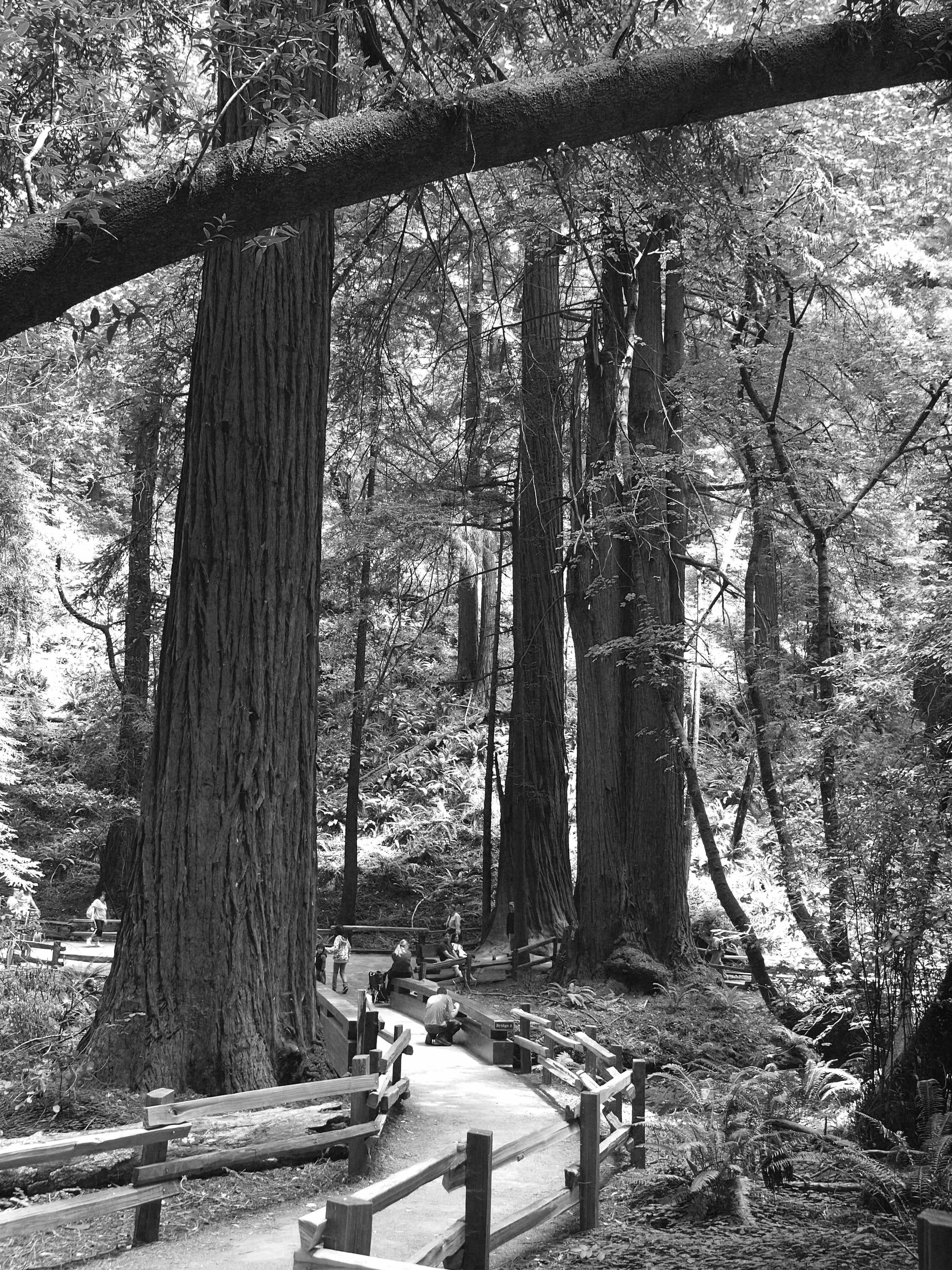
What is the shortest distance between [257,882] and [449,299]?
387 inches

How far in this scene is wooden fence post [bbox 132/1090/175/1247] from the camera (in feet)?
19.5

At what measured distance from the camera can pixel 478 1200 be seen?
5.50 metres

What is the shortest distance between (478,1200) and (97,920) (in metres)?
20.0

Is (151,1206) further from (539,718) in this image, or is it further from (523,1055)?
(539,718)

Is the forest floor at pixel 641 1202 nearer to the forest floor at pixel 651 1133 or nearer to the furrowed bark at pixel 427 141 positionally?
the forest floor at pixel 651 1133

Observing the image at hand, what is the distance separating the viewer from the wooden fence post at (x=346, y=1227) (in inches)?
135

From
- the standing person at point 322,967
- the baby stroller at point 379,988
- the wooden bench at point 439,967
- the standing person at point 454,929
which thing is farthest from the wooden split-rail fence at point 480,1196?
the standing person at point 454,929

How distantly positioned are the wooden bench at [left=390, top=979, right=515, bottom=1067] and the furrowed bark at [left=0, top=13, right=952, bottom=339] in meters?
10.00

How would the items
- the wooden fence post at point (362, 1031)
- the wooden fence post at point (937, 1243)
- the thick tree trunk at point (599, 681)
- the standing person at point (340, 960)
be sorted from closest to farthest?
the wooden fence post at point (937, 1243), the wooden fence post at point (362, 1031), the thick tree trunk at point (599, 681), the standing person at point (340, 960)

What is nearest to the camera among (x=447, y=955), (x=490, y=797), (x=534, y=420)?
(x=534, y=420)

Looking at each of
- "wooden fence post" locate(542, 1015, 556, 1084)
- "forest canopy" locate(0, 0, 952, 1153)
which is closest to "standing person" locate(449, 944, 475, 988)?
"forest canopy" locate(0, 0, 952, 1153)

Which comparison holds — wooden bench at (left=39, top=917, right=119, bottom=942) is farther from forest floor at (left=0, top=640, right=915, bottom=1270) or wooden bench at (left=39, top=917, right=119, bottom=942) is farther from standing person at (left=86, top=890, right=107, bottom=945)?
forest floor at (left=0, top=640, right=915, bottom=1270)

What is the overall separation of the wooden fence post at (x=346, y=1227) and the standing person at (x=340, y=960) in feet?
48.0

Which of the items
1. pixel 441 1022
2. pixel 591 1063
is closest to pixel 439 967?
pixel 441 1022
